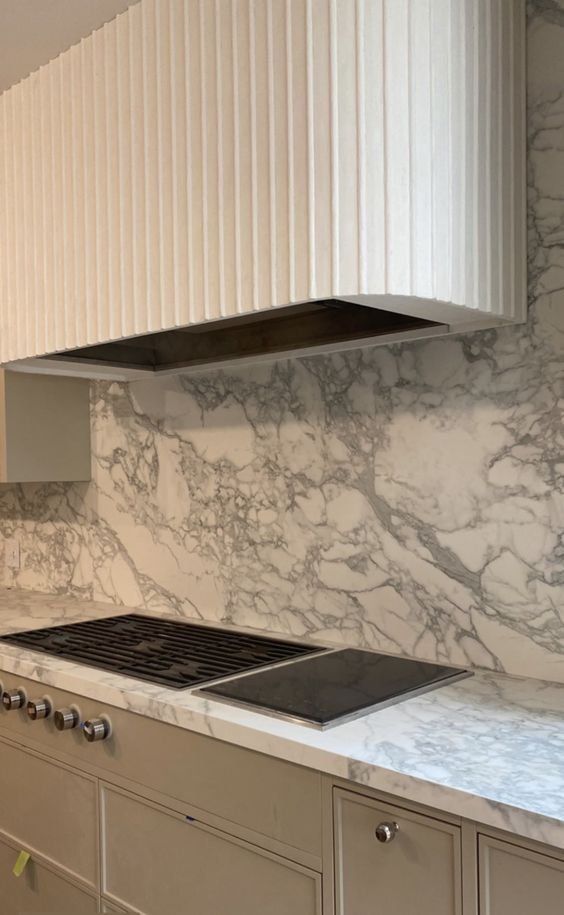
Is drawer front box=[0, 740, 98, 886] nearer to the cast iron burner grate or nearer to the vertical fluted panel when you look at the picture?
the cast iron burner grate

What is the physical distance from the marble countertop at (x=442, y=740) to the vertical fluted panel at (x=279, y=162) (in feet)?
2.46

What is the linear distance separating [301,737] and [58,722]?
71cm

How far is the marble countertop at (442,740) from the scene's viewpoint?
1.18 m

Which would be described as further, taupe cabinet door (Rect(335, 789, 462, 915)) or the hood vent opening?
the hood vent opening

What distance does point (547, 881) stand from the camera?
113 cm

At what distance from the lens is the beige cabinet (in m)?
2.74

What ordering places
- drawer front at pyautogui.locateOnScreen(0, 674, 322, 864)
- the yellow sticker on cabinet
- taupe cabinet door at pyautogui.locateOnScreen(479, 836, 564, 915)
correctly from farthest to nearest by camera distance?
the yellow sticker on cabinet < drawer front at pyautogui.locateOnScreen(0, 674, 322, 864) < taupe cabinet door at pyautogui.locateOnScreen(479, 836, 564, 915)

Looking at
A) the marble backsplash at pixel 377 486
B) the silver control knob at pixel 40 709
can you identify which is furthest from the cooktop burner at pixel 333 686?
the silver control knob at pixel 40 709

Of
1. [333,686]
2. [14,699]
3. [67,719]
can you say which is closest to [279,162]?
[333,686]

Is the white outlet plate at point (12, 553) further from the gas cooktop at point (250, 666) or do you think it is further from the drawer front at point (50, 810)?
the drawer front at point (50, 810)

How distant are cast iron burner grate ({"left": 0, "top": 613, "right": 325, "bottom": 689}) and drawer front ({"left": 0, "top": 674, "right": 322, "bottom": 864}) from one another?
0.36ft

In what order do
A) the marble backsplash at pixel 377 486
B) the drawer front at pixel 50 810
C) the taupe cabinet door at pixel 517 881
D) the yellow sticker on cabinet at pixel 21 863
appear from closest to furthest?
1. the taupe cabinet door at pixel 517 881
2. the marble backsplash at pixel 377 486
3. the drawer front at pixel 50 810
4. the yellow sticker on cabinet at pixel 21 863

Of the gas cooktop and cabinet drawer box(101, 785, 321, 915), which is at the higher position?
the gas cooktop

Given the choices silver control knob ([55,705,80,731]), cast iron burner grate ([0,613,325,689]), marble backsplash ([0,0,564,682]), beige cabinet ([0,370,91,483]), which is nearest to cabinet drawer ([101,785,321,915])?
silver control knob ([55,705,80,731])
